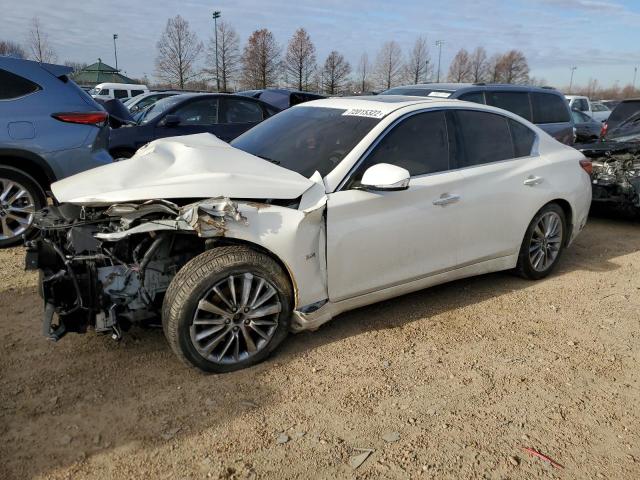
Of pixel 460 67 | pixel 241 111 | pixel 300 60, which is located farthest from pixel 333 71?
pixel 241 111

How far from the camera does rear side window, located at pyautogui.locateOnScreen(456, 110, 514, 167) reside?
4211 mm

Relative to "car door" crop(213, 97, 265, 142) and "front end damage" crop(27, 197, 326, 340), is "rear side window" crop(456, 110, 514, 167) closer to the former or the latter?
"front end damage" crop(27, 197, 326, 340)

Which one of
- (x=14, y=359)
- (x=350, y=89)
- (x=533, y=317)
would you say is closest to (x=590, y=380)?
(x=533, y=317)

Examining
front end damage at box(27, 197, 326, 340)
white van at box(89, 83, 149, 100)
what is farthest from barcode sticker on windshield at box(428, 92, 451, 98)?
white van at box(89, 83, 149, 100)

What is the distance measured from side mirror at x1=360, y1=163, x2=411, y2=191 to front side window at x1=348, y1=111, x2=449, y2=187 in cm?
15

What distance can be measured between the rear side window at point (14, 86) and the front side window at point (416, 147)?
372 centimetres

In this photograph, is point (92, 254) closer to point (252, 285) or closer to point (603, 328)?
point (252, 285)

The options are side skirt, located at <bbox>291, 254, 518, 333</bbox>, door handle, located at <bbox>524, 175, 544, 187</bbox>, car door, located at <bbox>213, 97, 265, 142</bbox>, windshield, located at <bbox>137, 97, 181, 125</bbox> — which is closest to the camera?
side skirt, located at <bbox>291, 254, 518, 333</bbox>

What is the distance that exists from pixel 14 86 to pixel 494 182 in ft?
15.2

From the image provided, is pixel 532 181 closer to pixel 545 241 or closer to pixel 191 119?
pixel 545 241

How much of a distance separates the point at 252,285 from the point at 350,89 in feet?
146

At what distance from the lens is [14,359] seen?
10.9 ft

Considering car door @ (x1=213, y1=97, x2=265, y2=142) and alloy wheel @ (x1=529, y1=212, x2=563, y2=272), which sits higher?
car door @ (x1=213, y1=97, x2=265, y2=142)

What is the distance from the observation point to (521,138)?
15.4 feet
